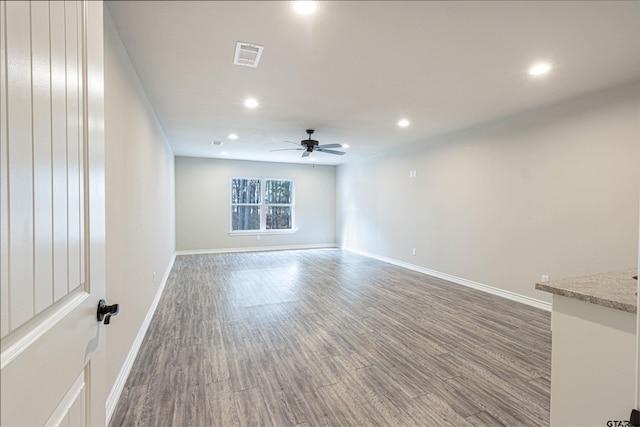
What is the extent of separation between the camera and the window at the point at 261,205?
27.2ft

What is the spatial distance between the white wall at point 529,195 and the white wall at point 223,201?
10.8 ft

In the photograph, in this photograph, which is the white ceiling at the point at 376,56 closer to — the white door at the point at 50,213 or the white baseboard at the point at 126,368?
the white door at the point at 50,213

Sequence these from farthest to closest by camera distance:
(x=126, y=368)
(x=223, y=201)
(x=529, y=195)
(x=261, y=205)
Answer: (x=261, y=205) < (x=223, y=201) < (x=529, y=195) < (x=126, y=368)

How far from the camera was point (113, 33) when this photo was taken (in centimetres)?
202

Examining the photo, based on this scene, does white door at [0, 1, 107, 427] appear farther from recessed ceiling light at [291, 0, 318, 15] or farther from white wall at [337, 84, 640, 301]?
white wall at [337, 84, 640, 301]

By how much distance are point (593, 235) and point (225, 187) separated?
24.4 ft

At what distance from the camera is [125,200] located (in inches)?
88.0

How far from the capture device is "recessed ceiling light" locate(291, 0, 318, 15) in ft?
5.94

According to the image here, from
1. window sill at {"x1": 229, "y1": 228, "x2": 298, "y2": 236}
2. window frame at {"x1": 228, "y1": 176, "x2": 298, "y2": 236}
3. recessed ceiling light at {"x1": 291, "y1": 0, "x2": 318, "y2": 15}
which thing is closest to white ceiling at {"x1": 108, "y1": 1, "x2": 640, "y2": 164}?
recessed ceiling light at {"x1": 291, "y1": 0, "x2": 318, "y2": 15}

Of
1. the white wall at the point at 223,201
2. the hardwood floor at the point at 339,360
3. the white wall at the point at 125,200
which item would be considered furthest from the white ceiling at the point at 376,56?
the white wall at the point at 223,201

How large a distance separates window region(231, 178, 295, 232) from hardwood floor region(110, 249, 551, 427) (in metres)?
3.95

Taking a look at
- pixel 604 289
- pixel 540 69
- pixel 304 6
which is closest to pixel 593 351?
pixel 604 289

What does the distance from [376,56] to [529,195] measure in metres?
2.92

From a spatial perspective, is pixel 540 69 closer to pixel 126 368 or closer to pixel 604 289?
pixel 604 289
